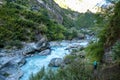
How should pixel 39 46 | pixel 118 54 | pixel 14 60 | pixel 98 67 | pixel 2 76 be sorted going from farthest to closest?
pixel 39 46 < pixel 14 60 < pixel 2 76 < pixel 98 67 < pixel 118 54

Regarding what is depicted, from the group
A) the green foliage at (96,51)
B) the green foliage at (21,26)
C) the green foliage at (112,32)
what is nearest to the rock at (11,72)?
the green foliage at (21,26)

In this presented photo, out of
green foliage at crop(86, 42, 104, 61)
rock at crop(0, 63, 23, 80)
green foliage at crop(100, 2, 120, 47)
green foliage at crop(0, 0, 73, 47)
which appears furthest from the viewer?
green foliage at crop(0, 0, 73, 47)

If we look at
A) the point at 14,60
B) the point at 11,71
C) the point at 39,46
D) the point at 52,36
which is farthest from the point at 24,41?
the point at 11,71

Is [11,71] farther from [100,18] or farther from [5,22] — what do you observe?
[5,22]

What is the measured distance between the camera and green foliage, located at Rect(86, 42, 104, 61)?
1255cm

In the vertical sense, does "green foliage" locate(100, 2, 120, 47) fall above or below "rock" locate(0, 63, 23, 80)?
above

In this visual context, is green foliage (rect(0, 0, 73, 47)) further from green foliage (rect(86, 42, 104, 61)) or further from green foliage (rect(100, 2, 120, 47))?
green foliage (rect(100, 2, 120, 47))

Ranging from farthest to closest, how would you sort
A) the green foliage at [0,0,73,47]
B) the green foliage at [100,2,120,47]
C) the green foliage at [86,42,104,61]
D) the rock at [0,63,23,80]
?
the green foliage at [0,0,73,47]
the rock at [0,63,23,80]
the green foliage at [86,42,104,61]
the green foliage at [100,2,120,47]

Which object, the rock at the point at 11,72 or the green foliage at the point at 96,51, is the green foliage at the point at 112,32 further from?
the rock at the point at 11,72

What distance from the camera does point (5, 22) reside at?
76.4m

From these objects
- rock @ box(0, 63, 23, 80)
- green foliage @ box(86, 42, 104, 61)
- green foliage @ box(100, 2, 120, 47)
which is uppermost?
green foliage @ box(100, 2, 120, 47)

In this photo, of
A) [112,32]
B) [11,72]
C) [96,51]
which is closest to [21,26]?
[11,72]

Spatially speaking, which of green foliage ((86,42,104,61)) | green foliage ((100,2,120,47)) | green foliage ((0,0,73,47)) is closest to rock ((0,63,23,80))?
green foliage ((0,0,73,47))

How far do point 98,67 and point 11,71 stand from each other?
27167 mm
